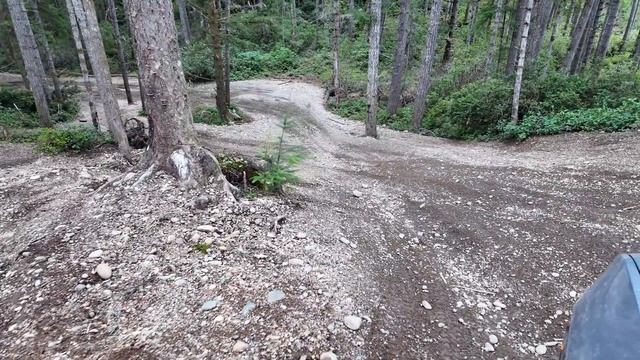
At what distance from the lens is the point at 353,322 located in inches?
127

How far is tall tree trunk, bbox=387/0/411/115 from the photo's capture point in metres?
14.3

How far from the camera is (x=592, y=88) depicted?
10.7 meters

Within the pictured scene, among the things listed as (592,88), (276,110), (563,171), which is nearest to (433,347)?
(563,171)

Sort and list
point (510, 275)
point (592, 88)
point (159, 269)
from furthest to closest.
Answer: point (592, 88) → point (510, 275) → point (159, 269)

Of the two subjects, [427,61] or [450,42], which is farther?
[450,42]

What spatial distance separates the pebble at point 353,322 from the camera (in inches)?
125

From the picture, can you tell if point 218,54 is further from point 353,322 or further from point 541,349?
point 541,349

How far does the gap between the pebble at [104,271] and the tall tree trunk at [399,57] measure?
1386 centimetres

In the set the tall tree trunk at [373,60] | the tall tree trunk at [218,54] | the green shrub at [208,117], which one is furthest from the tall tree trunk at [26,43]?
the tall tree trunk at [373,60]

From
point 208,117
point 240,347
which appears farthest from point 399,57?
point 240,347

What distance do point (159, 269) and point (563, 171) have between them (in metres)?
7.73

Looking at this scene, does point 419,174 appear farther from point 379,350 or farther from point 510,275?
point 379,350

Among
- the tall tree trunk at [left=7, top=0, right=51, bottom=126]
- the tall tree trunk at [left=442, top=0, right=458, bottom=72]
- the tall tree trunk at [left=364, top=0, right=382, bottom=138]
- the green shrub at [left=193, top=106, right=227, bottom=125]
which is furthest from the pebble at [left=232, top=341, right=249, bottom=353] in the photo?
the tall tree trunk at [left=442, top=0, right=458, bottom=72]

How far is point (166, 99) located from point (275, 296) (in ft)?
10.1
